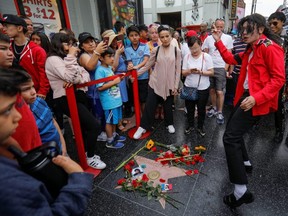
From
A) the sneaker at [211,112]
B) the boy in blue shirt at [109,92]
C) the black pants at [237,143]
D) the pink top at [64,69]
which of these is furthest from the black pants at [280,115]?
the pink top at [64,69]

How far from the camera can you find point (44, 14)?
17.5 feet

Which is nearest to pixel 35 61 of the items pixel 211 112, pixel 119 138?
pixel 119 138

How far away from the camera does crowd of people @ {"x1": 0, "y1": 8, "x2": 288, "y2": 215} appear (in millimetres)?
958

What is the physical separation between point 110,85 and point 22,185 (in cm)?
238

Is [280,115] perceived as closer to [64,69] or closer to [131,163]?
[131,163]

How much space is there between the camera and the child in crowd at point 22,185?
677 millimetres

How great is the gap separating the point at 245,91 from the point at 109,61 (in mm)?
1981

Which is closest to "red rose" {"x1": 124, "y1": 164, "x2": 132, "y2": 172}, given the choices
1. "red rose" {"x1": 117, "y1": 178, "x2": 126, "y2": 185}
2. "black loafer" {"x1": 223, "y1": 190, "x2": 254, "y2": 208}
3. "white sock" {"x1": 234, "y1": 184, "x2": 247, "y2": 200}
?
"red rose" {"x1": 117, "y1": 178, "x2": 126, "y2": 185}

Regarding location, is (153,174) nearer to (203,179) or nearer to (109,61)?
(203,179)

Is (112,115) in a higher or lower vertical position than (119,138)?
higher

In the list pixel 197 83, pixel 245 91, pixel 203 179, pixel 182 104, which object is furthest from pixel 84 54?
pixel 182 104

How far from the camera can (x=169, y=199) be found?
222 centimetres

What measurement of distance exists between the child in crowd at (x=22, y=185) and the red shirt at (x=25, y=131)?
1.00ft

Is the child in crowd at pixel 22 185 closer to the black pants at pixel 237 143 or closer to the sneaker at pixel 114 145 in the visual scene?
the black pants at pixel 237 143
